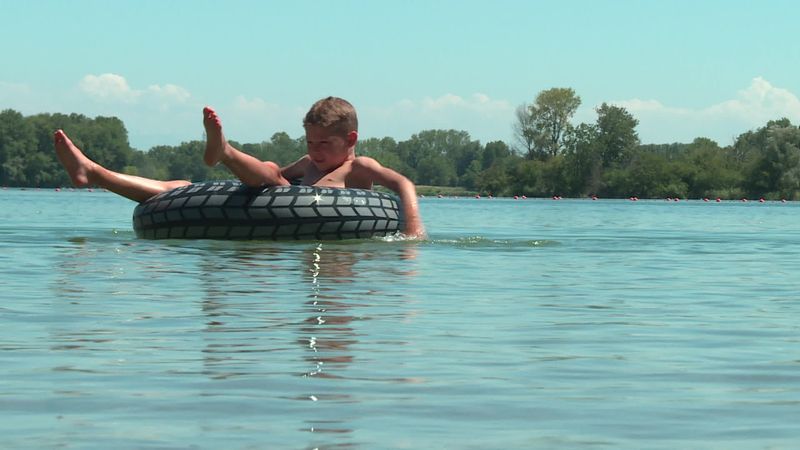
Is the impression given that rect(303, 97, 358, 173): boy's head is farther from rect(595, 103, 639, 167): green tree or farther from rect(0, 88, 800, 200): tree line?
rect(595, 103, 639, 167): green tree

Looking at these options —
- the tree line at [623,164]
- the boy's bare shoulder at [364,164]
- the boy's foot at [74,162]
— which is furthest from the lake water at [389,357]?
the tree line at [623,164]

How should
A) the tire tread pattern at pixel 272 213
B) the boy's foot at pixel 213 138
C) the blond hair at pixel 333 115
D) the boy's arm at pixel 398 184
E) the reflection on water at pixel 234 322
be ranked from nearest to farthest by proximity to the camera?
the reflection on water at pixel 234 322 < the boy's foot at pixel 213 138 < the blond hair at pixel 333 115 < the tire tread pattern at pixel 272 213 < the boy's arm at pixel 398 184

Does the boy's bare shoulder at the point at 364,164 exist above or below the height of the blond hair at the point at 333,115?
below

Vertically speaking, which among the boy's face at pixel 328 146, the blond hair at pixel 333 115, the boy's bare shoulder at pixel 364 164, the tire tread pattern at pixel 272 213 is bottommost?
the tire tread pattern at pixel 272 213

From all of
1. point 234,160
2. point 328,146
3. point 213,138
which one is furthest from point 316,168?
point 213,138

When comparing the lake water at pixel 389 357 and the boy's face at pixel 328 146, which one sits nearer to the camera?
the lake water at pixel 389 357

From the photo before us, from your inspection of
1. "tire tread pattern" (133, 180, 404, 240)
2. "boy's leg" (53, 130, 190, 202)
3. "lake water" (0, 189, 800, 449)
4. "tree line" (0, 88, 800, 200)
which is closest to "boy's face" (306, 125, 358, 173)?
"tire tread pattern" (133, 180, 404, 240)

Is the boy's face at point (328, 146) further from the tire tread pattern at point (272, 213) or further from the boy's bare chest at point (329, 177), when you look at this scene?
the tire tread pattern at point (272, 213)

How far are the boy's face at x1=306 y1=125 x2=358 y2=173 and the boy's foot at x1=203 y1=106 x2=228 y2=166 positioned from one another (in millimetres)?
1441

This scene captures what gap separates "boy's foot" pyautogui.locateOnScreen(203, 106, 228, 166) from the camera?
1104cm

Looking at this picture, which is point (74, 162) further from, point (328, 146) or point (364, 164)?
point (364, 164)

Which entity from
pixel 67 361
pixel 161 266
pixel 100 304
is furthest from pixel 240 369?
pixel 161 266

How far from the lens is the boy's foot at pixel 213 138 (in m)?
11.0

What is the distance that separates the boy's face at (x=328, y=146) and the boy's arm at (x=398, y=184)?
0.20 meters
